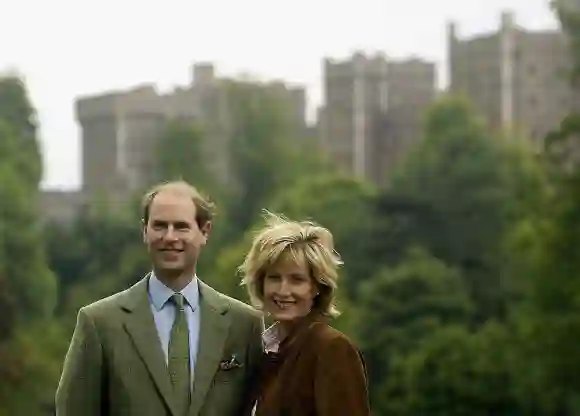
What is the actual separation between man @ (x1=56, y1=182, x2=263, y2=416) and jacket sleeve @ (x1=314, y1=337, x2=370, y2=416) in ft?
0.93

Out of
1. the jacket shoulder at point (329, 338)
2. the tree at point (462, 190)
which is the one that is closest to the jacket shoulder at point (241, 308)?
the jacket shoulder at point (329, 338)

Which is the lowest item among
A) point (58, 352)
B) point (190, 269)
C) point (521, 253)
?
point (58, 352)

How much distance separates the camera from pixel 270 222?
3.58 metres

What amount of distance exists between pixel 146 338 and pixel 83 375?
165 millimetres

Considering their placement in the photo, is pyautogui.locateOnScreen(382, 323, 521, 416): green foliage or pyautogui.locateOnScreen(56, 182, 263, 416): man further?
pyautogui.locateOnScreen(382, 323, 521, 416): green foliage


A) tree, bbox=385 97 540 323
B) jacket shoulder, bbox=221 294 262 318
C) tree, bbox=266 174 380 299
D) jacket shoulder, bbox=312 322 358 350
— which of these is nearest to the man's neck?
jacket shoulder, bbox=221 294 262 318

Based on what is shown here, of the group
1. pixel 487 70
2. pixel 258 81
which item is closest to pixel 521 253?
pixel 258 81

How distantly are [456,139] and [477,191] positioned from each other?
1780 millimetres

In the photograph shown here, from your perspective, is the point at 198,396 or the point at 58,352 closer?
the point at 198,396

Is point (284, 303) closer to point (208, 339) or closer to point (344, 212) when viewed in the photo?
point (208, 339)

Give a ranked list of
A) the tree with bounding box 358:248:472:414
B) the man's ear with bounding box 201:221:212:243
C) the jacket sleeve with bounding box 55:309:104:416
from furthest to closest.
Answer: the tree with bounding box 358:248:472:414 → the man's ear with bounding box 201:221:212:243 → the jacket sleeve with bounding box 55:309:104:416

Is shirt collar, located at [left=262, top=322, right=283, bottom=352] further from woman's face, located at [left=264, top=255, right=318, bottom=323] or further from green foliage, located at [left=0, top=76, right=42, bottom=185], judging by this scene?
green foliage, located at [left=0, top=76, right=42, bottom=185]

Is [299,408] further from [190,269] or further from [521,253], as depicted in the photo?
[521,253]

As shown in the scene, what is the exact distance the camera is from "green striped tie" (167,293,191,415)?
→ 3.48 meters
